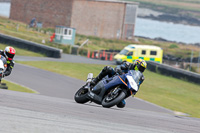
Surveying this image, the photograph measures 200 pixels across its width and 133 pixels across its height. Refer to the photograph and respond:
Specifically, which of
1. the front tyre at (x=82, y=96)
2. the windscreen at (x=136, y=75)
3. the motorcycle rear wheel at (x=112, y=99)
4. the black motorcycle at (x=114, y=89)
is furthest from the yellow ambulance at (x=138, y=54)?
the motorcycle rear wheel at (x=112, y=99)

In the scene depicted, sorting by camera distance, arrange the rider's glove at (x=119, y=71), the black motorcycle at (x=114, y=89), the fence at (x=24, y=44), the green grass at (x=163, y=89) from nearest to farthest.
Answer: the black motorcycle at (x=114, y=89), the rider's glove at (x=119, y=71), the green grass at (x=163, y=89), the fence at (x=24, y=44)

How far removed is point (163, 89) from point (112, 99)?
1547 cm

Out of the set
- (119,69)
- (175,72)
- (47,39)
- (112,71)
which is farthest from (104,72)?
(47,39)

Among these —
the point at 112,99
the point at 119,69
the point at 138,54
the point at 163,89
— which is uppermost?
the point at 119,69

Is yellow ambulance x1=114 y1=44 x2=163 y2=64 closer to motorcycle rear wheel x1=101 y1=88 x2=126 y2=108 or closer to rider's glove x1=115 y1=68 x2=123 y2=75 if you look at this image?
rider's glove x1=115 y1=68 x2=123 y2=75

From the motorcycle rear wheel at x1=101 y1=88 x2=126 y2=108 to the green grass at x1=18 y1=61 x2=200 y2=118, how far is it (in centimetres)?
735

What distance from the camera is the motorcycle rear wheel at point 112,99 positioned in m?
9.47

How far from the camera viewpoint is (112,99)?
9.71 m

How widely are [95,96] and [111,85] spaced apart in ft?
1.69

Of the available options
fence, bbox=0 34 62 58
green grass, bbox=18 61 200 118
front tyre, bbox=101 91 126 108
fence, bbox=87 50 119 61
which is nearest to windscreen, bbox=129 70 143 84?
front tyre, bbox=101 91 126 108

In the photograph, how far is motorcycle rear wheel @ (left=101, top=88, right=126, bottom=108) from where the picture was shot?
9469 millimetres

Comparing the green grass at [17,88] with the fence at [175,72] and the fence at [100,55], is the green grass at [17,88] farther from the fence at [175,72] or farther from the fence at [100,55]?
the fence at [100,55]

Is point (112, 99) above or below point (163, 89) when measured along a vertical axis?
above

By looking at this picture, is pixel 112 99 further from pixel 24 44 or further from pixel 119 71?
pixel 24 44
